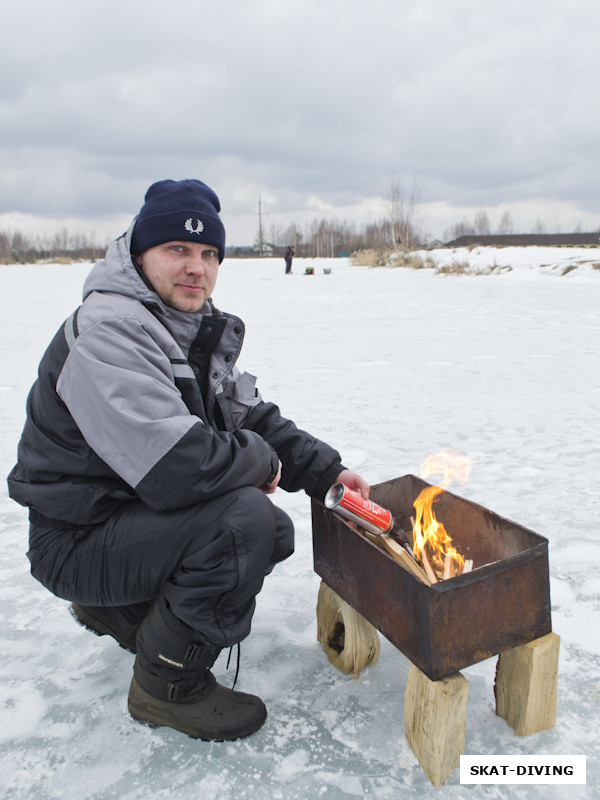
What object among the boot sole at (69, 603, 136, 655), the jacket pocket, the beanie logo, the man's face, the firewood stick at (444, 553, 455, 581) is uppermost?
the beanie logo

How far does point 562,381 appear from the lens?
5.73 metres

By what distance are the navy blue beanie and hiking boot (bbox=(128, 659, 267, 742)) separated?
4.33 ft

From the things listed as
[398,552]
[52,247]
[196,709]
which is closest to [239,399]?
[398,552]

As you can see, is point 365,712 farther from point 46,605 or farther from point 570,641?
point 46,605

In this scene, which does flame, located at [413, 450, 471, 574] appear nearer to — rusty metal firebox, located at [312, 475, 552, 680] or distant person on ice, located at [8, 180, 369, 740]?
rusty metal firebox, located at [312, 475, 552, 680]

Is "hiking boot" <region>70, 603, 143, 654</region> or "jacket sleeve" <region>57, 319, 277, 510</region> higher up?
"jacket sleeve" <region>57, 319, 277, 510</region>

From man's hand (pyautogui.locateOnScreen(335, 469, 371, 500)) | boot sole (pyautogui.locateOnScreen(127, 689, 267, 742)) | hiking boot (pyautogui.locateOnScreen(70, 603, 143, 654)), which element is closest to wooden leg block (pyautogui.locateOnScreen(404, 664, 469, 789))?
boot sole (pyautogui.locateOnScreen(127, 689, 267, 742))

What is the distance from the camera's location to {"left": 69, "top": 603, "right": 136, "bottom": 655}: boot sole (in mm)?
2078

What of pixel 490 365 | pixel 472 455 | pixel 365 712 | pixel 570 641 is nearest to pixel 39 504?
pixel 365 712

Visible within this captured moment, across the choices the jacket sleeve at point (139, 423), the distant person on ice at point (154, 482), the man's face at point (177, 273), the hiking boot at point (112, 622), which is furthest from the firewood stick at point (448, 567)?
the man's face at point (177, 273)

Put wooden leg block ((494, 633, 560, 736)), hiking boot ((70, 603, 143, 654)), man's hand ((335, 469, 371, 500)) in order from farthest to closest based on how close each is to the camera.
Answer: man's hand ((335, 469, 371, 500)) < hiking boot ((70, 603, 143, 654)) < wooden leg block ((494, 633, 560, 736))

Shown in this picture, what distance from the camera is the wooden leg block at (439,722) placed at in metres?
1.55

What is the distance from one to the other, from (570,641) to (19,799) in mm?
1755

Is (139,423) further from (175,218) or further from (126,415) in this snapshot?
(175,218)
